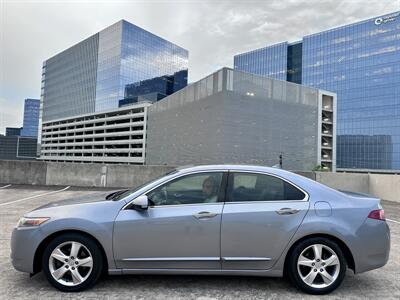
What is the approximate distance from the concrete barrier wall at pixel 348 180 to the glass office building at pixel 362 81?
278 feet

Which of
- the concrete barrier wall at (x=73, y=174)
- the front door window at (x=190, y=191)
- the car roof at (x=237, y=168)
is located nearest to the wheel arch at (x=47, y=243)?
the front door window at (x=190, y=191)

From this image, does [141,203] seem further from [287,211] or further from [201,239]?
[287,211]

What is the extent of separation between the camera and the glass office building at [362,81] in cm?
8925

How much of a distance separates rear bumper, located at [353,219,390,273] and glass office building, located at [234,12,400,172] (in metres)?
98.0

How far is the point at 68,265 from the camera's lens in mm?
3742

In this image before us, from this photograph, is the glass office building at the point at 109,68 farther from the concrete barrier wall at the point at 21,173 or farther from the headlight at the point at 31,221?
the headlight at the point at 31,221

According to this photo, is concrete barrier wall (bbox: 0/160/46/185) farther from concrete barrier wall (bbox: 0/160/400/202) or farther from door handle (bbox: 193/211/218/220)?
door handle (bbox: 193/211/218/220)

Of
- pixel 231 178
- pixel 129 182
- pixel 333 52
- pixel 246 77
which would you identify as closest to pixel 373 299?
pixel 231 178

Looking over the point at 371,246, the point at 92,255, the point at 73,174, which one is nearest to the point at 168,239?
the point at 92,255

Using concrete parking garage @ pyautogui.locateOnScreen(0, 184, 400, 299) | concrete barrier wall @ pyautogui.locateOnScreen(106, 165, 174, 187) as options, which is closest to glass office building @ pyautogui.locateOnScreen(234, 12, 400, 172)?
concrete barrier wall @ pyautogui.locateOnScreen(106, 165, 174, 187)

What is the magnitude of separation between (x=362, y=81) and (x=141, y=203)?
10417cm

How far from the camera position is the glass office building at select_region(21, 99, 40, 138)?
18912 centimetres

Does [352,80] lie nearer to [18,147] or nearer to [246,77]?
[246,77]

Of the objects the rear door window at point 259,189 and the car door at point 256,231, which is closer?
the car door at point 256,231
